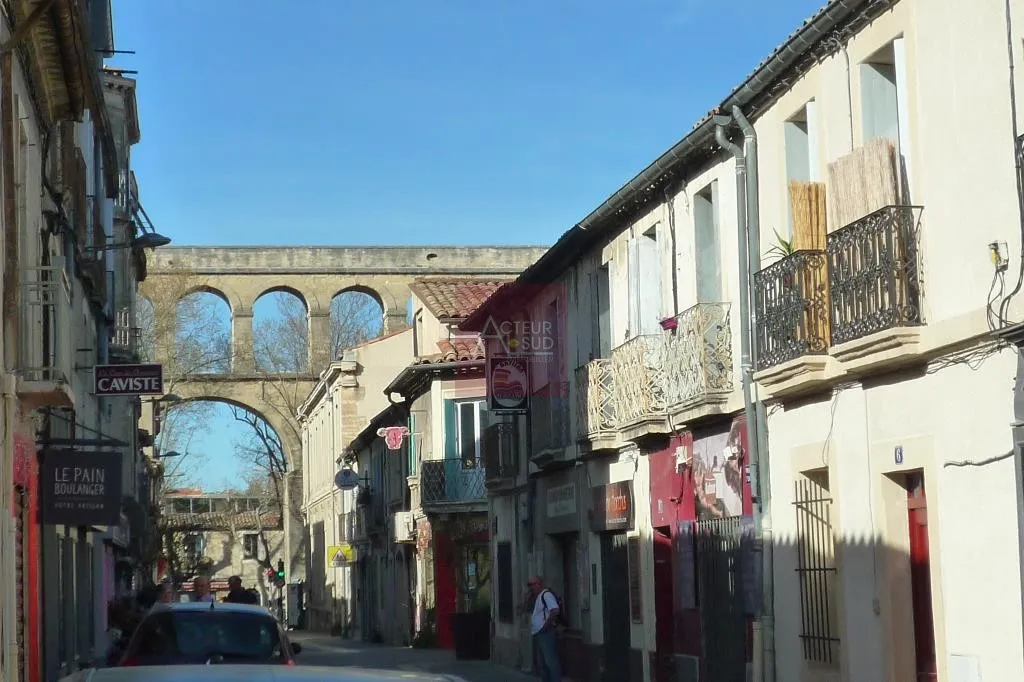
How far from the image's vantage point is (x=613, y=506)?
73.8 ft

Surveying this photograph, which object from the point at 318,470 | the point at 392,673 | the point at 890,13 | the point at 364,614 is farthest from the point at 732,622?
the point at 318,470

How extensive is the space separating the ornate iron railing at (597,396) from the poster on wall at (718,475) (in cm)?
274

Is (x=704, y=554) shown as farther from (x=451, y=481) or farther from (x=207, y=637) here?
(x=451, y=481)

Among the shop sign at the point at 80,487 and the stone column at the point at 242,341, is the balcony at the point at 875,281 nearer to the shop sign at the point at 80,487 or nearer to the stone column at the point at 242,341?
the shop sign at the point at 80,487

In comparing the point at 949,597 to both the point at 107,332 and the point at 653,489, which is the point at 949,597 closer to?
the point at 653,489

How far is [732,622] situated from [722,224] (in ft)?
13.7

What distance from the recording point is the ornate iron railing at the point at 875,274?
1282 centimetres

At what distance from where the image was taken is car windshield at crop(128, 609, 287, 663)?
1362cm

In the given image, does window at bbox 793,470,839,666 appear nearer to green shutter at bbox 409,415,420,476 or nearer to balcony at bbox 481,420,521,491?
balcony at bbox 481,420,521,491

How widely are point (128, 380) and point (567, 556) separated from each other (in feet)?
27.9

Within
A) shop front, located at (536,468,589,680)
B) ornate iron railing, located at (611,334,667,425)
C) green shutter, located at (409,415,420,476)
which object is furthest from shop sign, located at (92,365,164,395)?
green shutter, located at (409,415,420,476)

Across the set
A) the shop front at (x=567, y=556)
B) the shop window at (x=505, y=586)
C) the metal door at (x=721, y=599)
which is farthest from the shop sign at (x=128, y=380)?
the shop window at (x=505, y=586)

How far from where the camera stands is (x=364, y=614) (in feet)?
172

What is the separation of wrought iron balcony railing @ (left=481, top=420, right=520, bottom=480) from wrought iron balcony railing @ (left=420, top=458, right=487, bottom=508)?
7.55m
